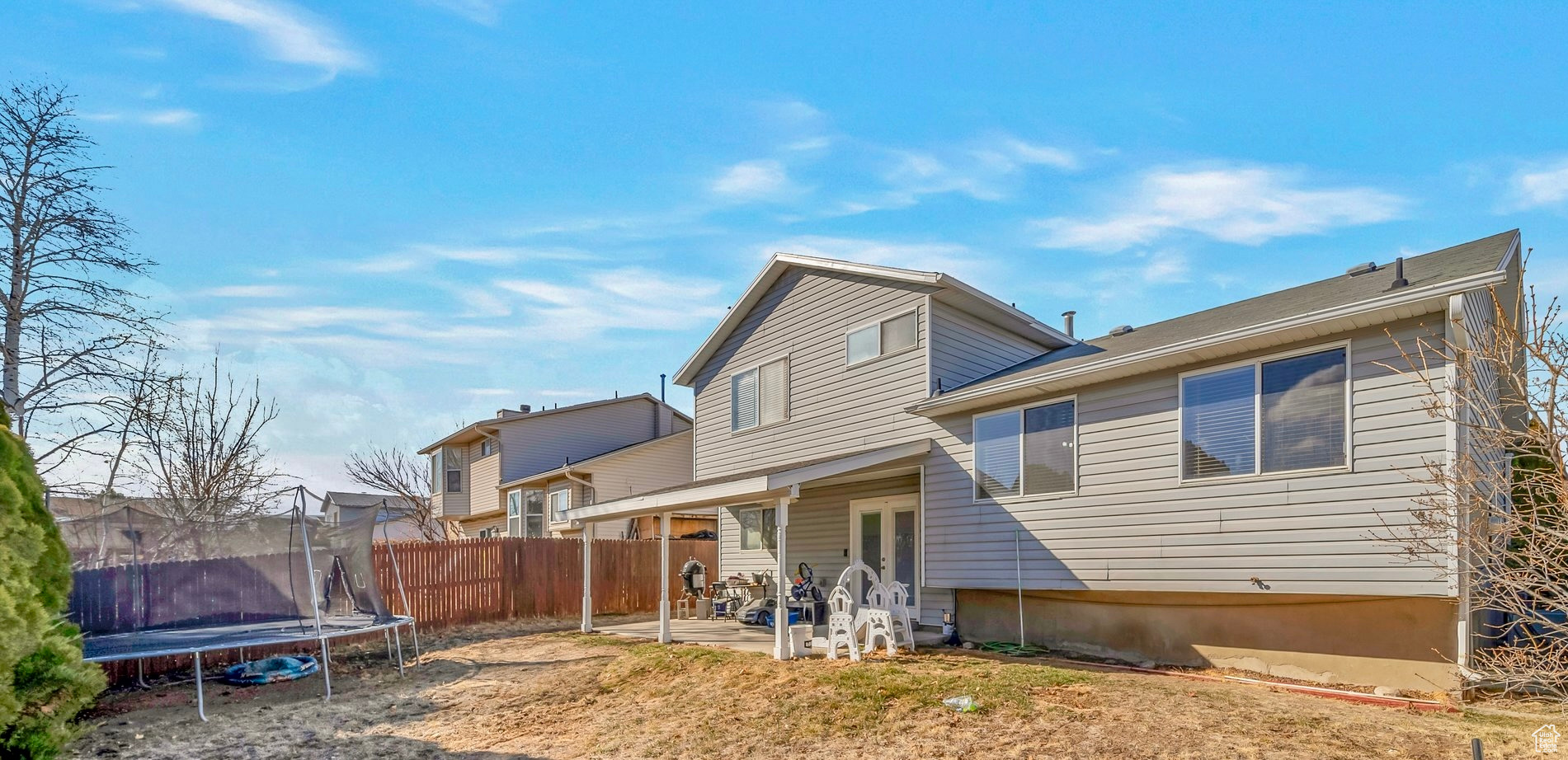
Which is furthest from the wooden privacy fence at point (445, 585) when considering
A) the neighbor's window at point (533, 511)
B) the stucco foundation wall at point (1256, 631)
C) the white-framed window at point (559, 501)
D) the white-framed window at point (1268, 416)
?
the white-framed window at point (1268, 416)

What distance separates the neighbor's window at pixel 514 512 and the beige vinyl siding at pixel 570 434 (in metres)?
0.69

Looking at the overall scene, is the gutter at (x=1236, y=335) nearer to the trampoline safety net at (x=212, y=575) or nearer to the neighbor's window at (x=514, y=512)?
the trampoline safety net at (x=212, y=575)

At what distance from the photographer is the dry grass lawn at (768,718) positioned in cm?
618

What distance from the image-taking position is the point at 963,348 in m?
12.3

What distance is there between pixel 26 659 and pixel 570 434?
22421 mm

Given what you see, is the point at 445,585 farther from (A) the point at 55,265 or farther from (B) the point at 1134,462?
(B) the point at 1134,462

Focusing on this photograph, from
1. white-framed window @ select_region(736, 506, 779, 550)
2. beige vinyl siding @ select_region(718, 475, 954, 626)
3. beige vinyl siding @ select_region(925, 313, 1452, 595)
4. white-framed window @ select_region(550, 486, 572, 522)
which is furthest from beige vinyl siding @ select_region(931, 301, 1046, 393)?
white-framed window @ select_region(550, 486, 572, 522)

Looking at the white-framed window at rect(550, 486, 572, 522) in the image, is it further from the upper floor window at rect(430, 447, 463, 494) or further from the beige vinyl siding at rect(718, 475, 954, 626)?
the beige vinyl siding at rect(718, 475, 954, 626)

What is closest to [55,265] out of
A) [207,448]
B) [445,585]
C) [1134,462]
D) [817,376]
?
[207,448]

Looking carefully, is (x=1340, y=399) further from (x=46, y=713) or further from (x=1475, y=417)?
(x=46, y=713)

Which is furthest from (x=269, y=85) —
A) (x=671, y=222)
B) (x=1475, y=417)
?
(x=1475, y=417)

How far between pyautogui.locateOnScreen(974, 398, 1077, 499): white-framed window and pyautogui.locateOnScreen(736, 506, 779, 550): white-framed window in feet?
16.1

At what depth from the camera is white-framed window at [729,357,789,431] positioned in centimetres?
1468

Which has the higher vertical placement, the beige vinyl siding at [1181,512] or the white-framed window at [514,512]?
the beige vinyl siding at [1181,512]
